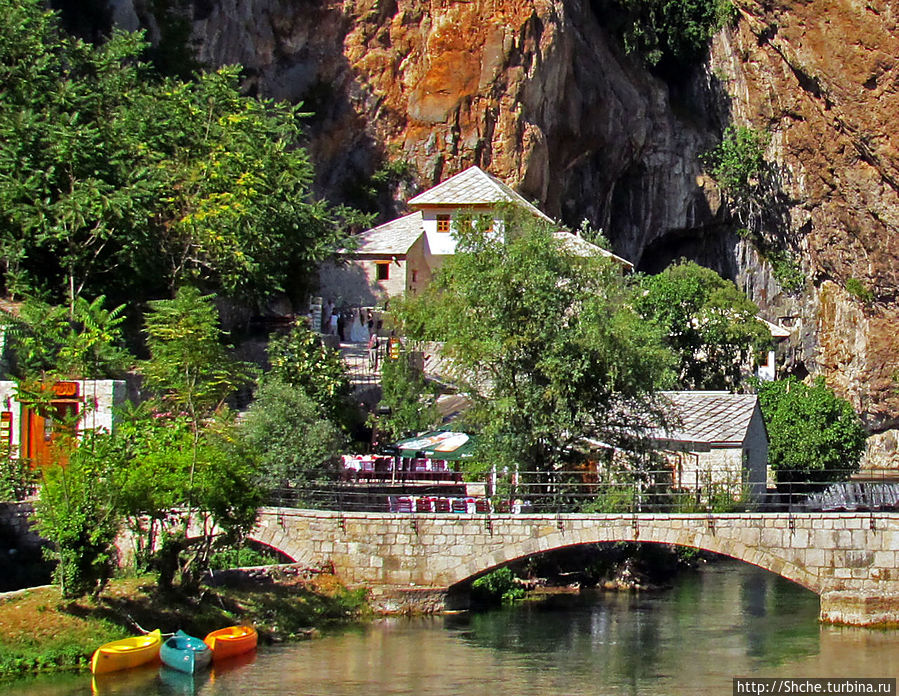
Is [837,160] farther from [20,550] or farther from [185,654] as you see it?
[185,654]

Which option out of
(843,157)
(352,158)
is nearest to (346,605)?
(352,158)

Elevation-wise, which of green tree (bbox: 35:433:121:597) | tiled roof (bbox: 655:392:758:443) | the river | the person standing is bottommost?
the river

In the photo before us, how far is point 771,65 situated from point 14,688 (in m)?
53.3

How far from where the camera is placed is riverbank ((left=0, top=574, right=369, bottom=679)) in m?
28.1

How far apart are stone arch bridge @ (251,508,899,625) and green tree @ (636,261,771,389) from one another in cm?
1981

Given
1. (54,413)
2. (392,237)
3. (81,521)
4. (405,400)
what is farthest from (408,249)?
(81,521)

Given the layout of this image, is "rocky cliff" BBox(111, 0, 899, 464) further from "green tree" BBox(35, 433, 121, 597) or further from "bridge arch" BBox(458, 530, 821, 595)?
"green tree" BBox(35, 433, 121, 597)

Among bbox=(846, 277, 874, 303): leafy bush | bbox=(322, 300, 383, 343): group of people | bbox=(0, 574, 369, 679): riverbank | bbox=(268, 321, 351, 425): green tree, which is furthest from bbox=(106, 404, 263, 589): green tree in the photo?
bbox=(846, 277, 874, 303): leafy bush

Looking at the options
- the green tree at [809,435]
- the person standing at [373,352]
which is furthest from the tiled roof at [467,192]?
the green tree at [809,435]

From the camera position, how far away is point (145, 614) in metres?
30.1

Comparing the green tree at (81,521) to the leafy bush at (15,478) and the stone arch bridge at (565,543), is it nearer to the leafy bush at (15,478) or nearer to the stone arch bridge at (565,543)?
the leafy bush at (15,478)

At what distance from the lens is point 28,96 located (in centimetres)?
4634

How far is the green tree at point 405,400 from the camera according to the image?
42.0 metres

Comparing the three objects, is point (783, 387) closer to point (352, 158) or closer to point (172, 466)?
point (352, 158)
